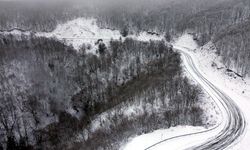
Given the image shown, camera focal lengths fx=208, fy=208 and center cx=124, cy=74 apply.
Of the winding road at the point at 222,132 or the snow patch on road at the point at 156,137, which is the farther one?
the snow patch on road at the point at 156,137

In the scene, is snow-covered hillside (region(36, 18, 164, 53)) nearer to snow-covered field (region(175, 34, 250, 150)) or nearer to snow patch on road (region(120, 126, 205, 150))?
snow-covered field (region(175, 34, 250, 150))

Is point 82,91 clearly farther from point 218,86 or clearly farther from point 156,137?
point 156,137

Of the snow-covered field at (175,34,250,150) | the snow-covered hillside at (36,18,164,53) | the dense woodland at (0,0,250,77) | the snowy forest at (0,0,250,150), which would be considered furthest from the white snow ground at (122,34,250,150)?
the snow-covered hillside at (36,18,164,53)

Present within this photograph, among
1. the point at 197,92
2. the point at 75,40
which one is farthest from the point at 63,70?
the point at 197,92

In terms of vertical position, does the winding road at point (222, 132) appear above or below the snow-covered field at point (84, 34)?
below

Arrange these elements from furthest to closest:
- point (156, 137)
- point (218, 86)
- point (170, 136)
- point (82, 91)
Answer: point (82, 91)
point (218, 86)
point (156, 137)
point (170, 136)

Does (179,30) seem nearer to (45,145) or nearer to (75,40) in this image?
(75,40)

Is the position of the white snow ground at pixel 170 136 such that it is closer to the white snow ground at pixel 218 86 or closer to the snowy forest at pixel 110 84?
the white snow ground at pixel 218 86

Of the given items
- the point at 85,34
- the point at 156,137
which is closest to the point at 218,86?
the point at 156,137

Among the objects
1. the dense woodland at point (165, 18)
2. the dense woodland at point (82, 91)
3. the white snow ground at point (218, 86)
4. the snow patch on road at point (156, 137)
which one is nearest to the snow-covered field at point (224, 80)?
the white snow ground at point (218, 86)

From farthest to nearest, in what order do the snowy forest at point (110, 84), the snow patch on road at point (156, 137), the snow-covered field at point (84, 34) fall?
the snow-covered field at point (84, 34) → the snowy forest at point (110, 84) → the snow patch on road at point (156, 137)
